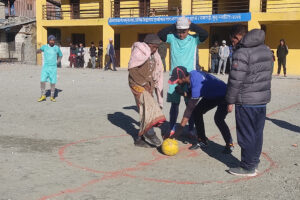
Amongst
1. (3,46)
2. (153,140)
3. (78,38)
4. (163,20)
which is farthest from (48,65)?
(3,46)

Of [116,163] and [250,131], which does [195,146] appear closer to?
[116,163]

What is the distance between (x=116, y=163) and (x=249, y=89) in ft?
6.50

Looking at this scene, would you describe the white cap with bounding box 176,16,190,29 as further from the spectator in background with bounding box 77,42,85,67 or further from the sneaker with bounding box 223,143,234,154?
the spectator in background with bounding box 77,42,85,67

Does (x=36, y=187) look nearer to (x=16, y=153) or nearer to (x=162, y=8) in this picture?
(x=16, y=153)

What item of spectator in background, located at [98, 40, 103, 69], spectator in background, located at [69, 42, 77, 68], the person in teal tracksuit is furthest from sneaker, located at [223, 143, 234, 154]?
spectator in background, located at [69, 42, 77, 68]

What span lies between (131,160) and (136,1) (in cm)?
2404

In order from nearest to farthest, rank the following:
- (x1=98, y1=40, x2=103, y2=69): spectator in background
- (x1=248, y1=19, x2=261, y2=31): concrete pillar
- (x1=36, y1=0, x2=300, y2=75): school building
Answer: (x1=248, y1=19, x2=261, y2=31): concrete pillar
(x1=36, y1=0, x2=300, y2=75): school building
(x1=98, y1=40, x2=103, y2=69): spectator in background

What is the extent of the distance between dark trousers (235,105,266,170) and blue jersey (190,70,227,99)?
716 mm

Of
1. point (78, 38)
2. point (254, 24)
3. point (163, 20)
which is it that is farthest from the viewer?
point (78, 38)

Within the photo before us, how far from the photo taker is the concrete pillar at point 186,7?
80.1 ft

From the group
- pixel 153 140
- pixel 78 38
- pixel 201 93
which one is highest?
pixel 78 38

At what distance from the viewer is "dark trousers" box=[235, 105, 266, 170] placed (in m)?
4.62

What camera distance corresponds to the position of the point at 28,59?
111 feet

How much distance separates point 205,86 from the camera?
535 centimetres
